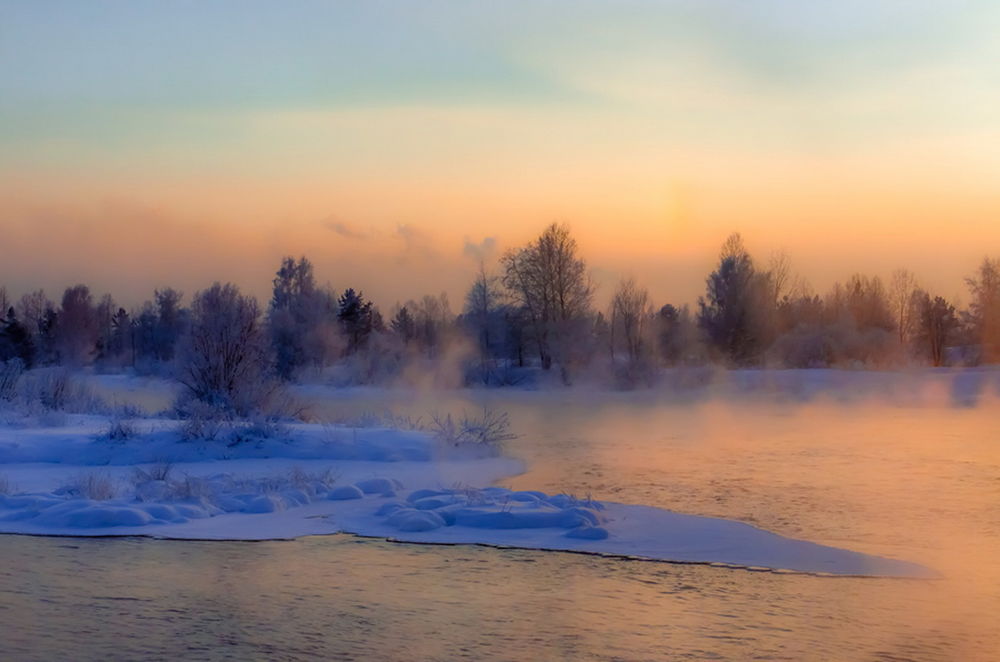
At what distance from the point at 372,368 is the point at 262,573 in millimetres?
44282

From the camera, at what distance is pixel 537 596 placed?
848 centimetres

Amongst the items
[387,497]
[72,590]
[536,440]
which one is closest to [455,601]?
[72,590]

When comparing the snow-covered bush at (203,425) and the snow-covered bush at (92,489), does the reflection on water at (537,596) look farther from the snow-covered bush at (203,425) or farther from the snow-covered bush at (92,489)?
the snow-covered bush at (203,425)

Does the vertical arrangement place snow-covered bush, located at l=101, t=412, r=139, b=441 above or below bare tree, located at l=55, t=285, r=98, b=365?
→ below

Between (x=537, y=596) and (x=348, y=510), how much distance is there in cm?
487

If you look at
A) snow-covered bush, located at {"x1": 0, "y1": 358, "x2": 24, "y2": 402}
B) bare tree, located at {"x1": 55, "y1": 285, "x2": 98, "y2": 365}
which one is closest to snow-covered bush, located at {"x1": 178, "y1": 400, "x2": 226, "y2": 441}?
snow-covered bush, located at {"x1": 0, "y1": 358, "x2": 24, "y2": 402}

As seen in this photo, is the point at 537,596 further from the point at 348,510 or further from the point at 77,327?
the point at 77,327

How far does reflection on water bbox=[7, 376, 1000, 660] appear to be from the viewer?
23.1 feet

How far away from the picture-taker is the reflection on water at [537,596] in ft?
23.1

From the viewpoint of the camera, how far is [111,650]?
6961 mm

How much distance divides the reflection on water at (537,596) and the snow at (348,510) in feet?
1.70

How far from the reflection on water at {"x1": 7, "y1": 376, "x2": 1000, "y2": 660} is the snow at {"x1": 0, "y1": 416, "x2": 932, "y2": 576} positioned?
52cm

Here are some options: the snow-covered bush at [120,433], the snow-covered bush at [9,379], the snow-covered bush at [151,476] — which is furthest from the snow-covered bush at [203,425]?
the snow-covered bush at [9,379]

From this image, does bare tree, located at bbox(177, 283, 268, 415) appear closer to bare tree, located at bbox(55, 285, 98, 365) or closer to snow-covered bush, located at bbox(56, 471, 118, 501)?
snow-covered bush, located at bbox(56, 471, 118, 501)
